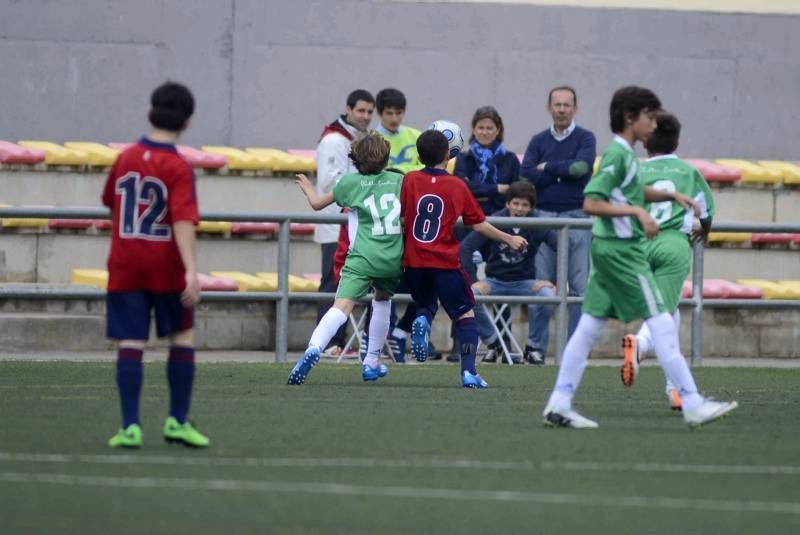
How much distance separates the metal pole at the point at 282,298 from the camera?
14.3 meters

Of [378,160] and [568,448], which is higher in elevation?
[378,160]

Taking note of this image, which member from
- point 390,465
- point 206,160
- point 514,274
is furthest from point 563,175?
point 390,465

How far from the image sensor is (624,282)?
30.2 ft

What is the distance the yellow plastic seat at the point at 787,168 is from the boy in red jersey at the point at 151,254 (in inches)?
453

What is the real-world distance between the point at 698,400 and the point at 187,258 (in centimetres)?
272

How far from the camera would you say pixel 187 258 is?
7961mm

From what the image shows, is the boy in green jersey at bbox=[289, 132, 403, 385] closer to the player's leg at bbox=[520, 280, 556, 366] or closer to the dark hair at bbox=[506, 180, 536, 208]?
the dark hair at bbox=[506, 180, 536, 208]

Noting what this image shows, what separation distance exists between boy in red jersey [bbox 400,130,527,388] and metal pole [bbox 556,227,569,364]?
2.73 metres

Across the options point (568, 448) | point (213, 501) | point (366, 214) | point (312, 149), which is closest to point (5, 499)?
point (213, 501)

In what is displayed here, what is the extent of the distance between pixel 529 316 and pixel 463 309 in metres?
3.24

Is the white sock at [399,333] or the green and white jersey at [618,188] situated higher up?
the green and white jersey at [618,188]

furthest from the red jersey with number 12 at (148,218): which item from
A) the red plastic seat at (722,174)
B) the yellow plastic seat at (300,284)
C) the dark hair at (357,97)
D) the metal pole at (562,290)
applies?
the red plastic seat at (722,174)

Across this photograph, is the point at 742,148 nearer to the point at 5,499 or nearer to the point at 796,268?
the point at 796,268

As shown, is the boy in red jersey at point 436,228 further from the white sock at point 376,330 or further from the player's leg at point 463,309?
the white sock at point 376,330
